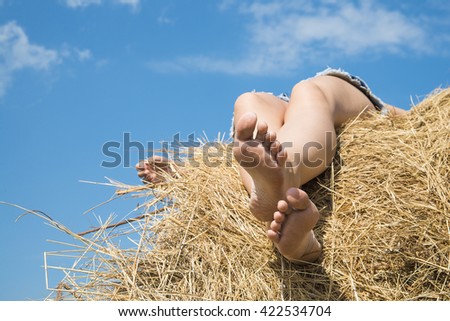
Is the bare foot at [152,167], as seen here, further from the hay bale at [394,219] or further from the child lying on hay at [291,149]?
the hay bale at [394,219]

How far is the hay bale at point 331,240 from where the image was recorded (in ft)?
5.19

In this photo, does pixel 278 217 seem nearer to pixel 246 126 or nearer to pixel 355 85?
pixel 246 126

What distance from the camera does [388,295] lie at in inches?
61.6

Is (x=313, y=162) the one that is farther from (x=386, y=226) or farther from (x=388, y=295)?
(x=388, y=295)

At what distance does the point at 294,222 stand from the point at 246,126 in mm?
302

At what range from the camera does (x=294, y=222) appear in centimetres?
149

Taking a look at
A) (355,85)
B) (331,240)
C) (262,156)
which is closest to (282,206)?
(262,156)

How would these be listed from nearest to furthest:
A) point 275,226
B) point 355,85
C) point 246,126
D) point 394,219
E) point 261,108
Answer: point 246,126
point 275,226
point 394,219
point 261,108
point 355,85

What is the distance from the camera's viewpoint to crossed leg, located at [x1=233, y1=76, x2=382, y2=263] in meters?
1.43

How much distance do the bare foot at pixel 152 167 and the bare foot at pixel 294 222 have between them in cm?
89

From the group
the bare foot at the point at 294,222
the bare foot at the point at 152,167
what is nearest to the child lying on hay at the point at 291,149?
the bare foot at the point at 294,222

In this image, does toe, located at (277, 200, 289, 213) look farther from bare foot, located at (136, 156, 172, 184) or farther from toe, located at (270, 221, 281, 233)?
bare foot, located at (136, 156, 172, 184)
